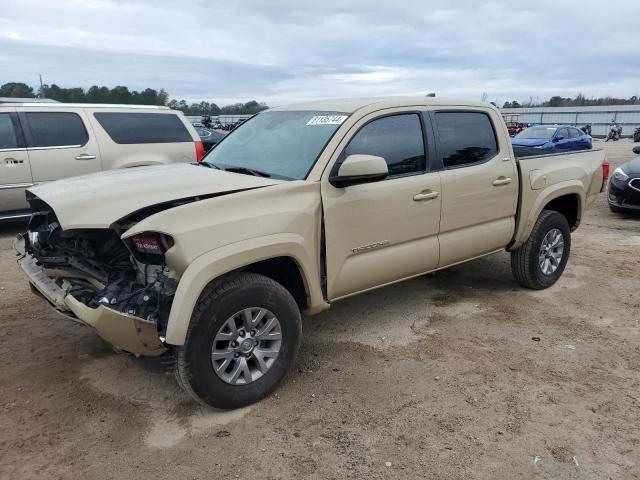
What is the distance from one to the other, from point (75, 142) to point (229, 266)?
5.73m

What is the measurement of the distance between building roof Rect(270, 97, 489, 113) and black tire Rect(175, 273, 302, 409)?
1.53 m

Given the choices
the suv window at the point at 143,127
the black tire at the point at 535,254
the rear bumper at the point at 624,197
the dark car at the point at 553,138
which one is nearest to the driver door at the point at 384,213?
the black tire at the point at 535,254

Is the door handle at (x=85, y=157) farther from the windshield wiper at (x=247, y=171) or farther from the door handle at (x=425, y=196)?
the door handle at (x=425, y=196)

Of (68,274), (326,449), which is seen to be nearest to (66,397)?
(68,274)

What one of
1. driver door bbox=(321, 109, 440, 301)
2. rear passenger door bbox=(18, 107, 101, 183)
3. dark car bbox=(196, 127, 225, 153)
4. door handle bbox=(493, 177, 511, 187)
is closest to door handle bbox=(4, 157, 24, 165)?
rear passenger door bbox=(18, 107, 101, 183)

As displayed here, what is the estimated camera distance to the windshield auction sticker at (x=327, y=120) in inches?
148

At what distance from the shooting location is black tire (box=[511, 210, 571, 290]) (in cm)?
509

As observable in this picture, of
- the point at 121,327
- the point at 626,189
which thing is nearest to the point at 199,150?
the point at 121,327

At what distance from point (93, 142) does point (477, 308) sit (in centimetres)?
588

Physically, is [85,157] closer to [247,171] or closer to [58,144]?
[58,144]

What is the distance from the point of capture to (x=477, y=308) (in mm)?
4895

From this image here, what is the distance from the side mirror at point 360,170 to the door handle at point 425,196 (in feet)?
2.04

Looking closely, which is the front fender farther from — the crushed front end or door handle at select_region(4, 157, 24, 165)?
door handle at select_region(4, 157, 24, 165)

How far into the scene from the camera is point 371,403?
3.30 m
